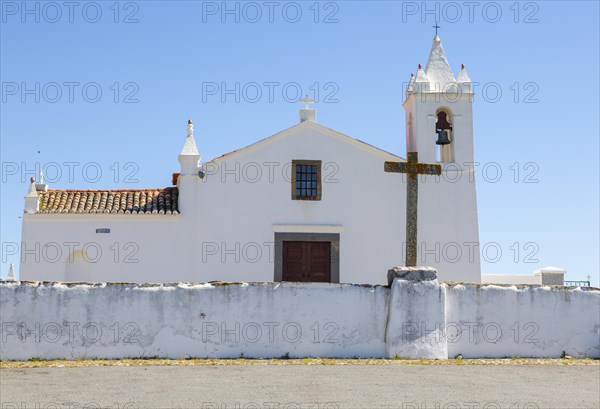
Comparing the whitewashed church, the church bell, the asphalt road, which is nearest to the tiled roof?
the whitewashed church

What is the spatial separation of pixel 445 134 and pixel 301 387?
11.8 metres

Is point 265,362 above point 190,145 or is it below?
below

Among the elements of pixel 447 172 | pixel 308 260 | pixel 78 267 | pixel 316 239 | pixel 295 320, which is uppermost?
pixel 447 172

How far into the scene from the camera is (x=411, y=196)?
15031 mm

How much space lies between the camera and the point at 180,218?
63.3 ft

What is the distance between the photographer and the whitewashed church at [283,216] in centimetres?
1908

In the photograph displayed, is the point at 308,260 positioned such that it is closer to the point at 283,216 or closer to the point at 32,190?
the point at 283,216

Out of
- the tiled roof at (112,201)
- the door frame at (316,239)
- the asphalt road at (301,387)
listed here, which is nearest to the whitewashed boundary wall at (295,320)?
the asphalt road at (301,387)

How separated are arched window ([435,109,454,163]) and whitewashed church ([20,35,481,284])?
0.14 feet

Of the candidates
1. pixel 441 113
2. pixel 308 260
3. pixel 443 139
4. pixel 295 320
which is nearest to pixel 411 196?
pixel 295 320

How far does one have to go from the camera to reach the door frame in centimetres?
1941

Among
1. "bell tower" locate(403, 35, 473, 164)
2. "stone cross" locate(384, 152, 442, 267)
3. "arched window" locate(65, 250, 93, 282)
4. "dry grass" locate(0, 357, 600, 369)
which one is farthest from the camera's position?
"bell tower" locate(403, 35, 473, 164)

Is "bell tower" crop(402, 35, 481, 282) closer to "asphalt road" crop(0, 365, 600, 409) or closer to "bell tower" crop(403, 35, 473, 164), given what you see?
"bell tower" crop(403, 35, 473, 164)

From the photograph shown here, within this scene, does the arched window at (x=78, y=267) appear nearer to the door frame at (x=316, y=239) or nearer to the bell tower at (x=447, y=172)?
the door frame at (x=316, y=239)
